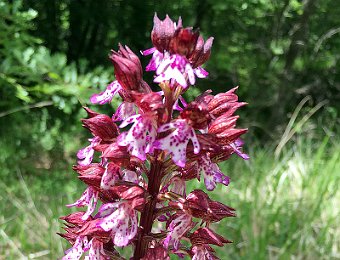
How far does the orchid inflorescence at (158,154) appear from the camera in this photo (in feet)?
3.75

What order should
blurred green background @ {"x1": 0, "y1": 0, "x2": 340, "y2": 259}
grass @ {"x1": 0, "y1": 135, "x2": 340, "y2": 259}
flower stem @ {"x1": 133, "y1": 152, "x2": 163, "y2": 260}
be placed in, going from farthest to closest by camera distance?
1. blurred green background @ {"x1": 0, "y1": 0, "x2": 340, "y2": 259}
2. grass @ {"x1": 0, "y1": 135, "x2": 340, "y2": 259}
3. flower stem @ {"x1": 133, "y1": 152, "x2": 163, "y2": 260}

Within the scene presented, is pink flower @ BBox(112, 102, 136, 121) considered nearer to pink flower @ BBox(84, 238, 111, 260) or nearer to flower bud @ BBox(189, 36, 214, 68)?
flower bud @ BBox(189, 36, 214, 68)

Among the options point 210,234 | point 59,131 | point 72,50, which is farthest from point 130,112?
point 72,50

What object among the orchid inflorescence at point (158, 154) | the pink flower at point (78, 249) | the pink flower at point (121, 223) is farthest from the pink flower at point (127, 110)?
the pink flower at point (78, 249)

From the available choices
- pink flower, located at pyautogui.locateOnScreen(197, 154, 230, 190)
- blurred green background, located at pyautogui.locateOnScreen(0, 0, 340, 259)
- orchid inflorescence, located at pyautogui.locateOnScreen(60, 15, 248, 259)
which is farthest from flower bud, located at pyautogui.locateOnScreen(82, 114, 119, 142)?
blurred green background, located at pyautogui.locateOnScreen(0, 0, 340, 259)

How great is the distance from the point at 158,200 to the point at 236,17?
581 centimetres

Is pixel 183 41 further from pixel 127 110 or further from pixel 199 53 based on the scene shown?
pixel 127 110

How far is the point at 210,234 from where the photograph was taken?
1.26 metres

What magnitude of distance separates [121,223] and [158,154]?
0.62ft

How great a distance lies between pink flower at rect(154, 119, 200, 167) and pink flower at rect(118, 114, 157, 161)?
31 mm

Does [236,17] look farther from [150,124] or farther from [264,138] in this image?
[150,124]

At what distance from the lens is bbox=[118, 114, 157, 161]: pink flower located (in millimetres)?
1113

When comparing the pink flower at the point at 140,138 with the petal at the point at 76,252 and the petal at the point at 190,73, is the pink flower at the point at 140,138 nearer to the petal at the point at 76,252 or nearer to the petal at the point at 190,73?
the petal at the point at 190,73

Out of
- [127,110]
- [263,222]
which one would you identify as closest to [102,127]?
[127,110]
